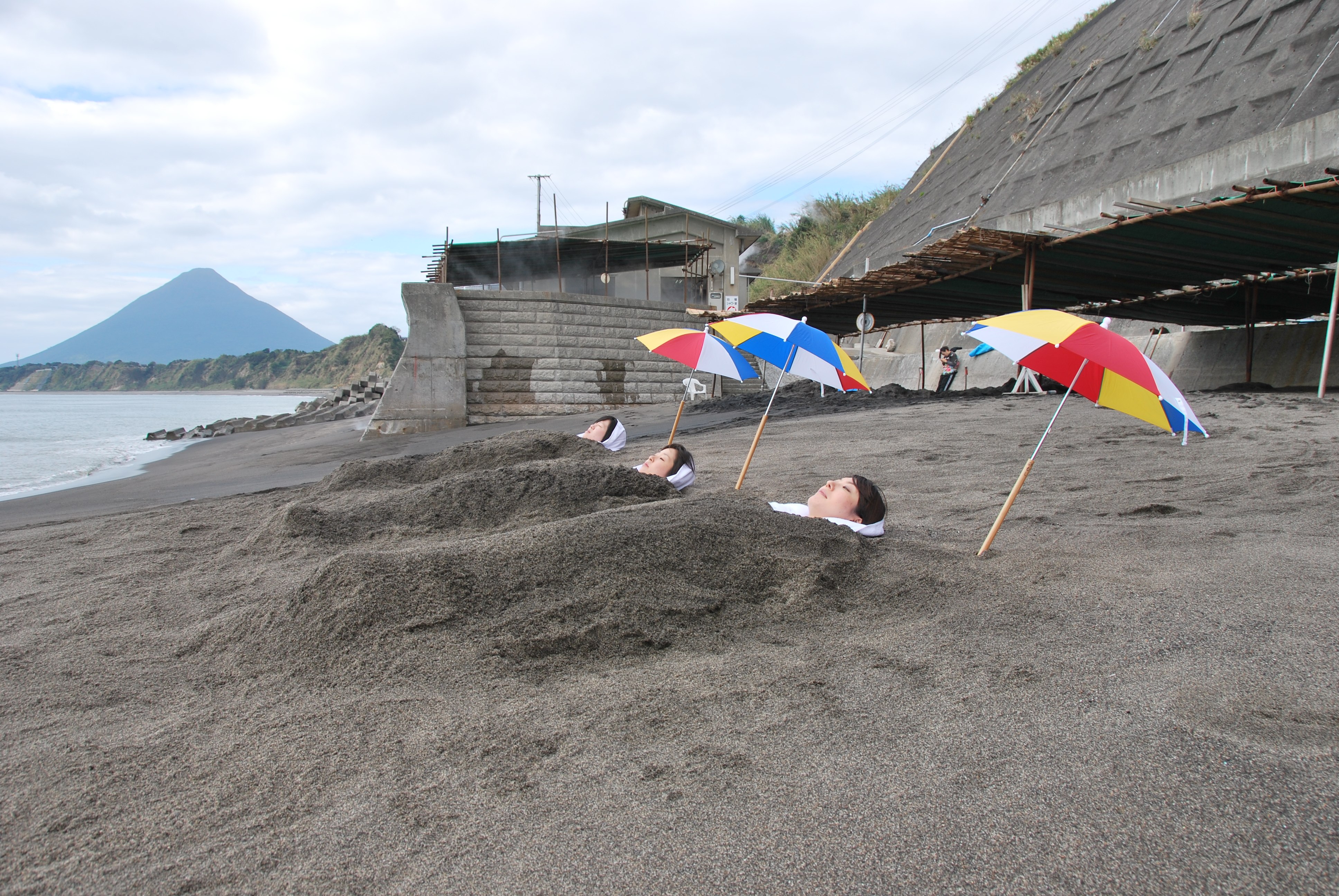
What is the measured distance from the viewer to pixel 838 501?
4.59m

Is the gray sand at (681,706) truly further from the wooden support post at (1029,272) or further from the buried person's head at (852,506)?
the wooden support post at (1029,272)

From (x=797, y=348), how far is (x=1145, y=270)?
872cm

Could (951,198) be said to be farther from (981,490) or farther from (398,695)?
(398,695)

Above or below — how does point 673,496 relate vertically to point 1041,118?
below

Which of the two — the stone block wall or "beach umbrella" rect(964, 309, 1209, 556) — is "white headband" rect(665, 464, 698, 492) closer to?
"beach umbrella" rect(964, 309, 1209, 556)

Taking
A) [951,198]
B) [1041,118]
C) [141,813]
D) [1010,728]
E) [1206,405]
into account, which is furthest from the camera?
[951,198]

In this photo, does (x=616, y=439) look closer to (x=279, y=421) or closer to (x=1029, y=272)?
(x=1029, y=272)

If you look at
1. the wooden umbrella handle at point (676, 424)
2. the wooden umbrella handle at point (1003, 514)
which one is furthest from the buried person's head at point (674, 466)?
the wooden umbrella handle at point (1003, 514)

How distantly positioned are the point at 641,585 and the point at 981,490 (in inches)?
155

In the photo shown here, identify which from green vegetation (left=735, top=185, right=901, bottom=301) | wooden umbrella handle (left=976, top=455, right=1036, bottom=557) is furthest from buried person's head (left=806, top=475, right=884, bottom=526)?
green vegetation (left=735, top=185, right=901, bottom=301)

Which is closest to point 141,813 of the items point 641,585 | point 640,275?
point 641,585

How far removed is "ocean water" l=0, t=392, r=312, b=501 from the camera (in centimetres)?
1519

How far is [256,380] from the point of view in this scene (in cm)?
9306

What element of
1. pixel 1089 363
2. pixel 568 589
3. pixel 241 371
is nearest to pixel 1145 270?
pixel 1089 363
